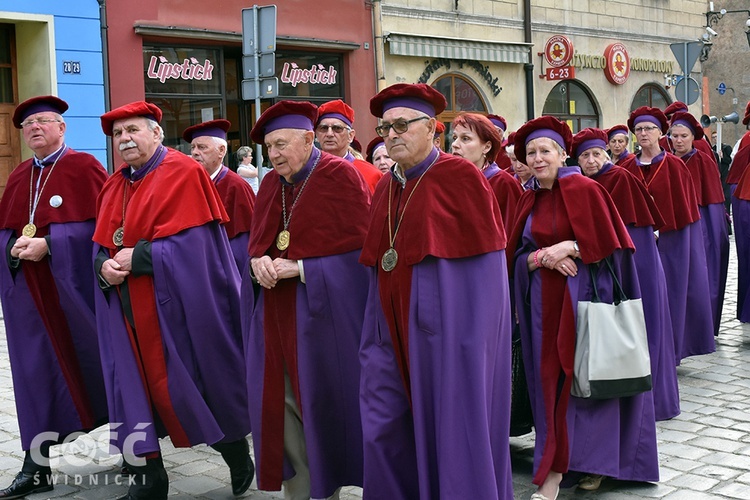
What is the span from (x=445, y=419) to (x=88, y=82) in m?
12.0

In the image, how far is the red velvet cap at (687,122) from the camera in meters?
10.1

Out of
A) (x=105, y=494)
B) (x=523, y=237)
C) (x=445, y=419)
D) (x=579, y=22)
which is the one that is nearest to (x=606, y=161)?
(x=523, y=237)

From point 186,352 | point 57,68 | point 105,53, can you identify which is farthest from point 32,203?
point 105,53

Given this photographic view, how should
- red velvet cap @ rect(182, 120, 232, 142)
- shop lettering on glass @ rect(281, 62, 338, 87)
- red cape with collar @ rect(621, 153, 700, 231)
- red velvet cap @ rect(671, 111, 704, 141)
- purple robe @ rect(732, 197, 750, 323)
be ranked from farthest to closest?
shop lettering on glass @ rect(281, 62, 338, 87)
purple robe @ rect(732, 197, 750, 323)
red velvet cap @ rect(671, 111, 704, 141)
red cape with collar @ rect(621, 153, 700, 231)
red velvet cap @ rect(182, 120, 232, 142)

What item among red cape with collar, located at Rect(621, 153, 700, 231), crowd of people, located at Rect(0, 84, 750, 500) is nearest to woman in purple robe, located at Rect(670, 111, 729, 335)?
red cape with collar, located at Rect(621, 153, 700, 231)

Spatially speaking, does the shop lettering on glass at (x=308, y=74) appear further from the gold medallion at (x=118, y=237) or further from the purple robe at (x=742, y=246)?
the gold medallion at (x=118, y=237)

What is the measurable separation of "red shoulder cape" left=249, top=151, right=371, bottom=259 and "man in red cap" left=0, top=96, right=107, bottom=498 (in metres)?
1.30

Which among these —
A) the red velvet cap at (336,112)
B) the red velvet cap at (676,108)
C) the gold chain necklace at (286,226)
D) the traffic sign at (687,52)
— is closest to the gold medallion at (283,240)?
the gold chain necklace at (286,226)

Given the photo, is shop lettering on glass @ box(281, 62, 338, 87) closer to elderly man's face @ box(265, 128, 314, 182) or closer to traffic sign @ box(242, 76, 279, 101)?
traffic sign @ box(242, 76, 279, 101)

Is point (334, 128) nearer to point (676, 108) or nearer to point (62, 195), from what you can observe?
point (62, 195)

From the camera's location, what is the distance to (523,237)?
5949 millimetres

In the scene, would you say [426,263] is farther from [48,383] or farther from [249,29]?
[249,29]

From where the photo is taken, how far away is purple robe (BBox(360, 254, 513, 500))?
14.9 feet

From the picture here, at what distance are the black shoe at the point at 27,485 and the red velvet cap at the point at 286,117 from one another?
235cm
